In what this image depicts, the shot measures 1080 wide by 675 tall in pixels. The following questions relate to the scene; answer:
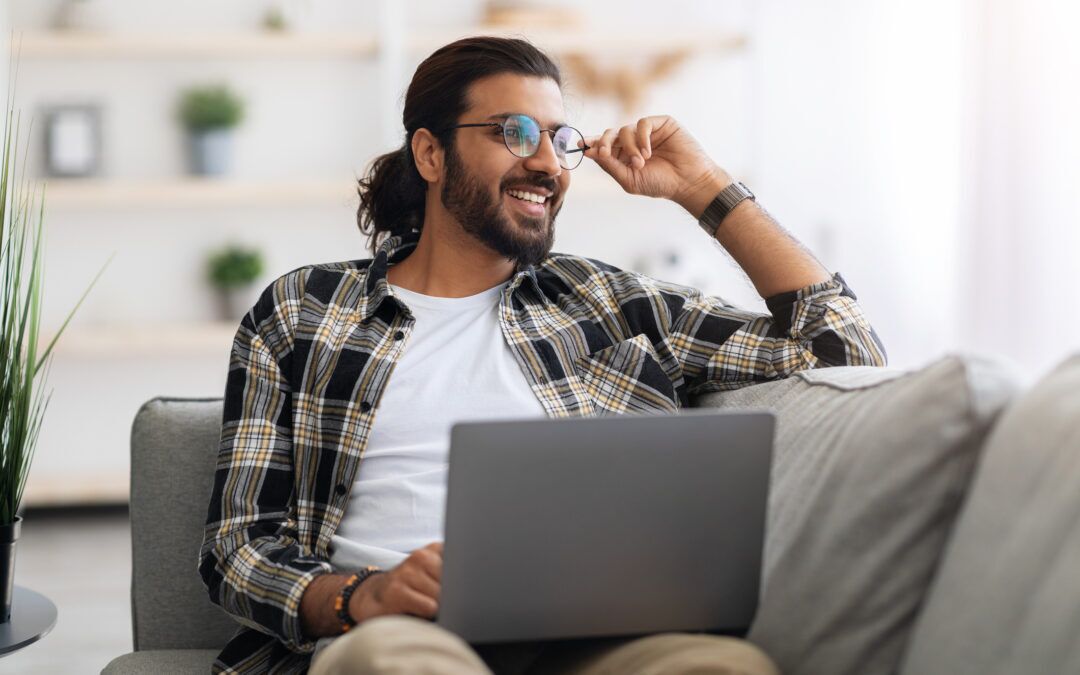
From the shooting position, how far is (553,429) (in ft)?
3.55

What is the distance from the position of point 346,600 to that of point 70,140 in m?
3.22

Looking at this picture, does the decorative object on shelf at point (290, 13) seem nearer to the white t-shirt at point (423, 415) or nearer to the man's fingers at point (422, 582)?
the white t-shirt at point (423, 415)

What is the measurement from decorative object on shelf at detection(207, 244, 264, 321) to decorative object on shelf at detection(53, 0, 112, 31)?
0.88m

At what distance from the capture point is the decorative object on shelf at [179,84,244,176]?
13.1 feet

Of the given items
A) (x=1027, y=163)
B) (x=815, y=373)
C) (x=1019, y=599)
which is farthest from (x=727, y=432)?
(x=1027, y=163)

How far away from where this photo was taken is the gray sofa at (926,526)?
98cm

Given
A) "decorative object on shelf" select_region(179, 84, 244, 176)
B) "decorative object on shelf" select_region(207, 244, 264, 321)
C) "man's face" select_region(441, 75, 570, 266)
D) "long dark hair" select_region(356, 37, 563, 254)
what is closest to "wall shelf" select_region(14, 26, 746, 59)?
"decorative object on shelf" select_region(179, 84, 244, 176)

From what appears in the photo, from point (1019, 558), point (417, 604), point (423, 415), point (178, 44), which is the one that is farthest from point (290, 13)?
point (1019, 558)

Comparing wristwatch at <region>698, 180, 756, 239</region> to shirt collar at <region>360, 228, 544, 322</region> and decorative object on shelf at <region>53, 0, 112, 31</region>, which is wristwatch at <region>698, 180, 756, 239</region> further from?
decorative object on shelf at <region>53, 0, 112, 31</region>

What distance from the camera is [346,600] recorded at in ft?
4.36

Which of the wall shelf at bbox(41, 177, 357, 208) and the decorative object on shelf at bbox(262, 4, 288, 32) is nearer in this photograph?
the wall shelf at bbox(41, 177, 357, 208)

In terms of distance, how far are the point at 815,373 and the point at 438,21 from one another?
3.10 meters

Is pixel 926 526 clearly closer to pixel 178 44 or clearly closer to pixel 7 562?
pixel 7 562

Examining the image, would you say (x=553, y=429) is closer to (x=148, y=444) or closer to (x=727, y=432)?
(x=727, y=432)
